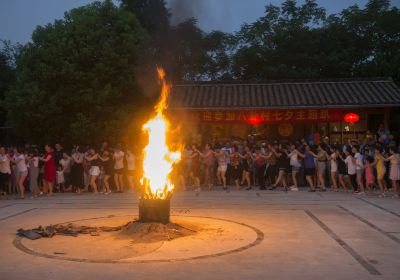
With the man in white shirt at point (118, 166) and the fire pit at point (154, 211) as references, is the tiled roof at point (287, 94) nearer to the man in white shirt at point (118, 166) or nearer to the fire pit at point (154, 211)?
the man in white shirt at point (118, 166)

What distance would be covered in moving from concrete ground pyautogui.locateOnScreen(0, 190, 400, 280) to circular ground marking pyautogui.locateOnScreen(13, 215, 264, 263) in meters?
0.10

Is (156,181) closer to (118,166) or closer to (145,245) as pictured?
(145,245)

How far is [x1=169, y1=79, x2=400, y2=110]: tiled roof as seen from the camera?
72.0ft

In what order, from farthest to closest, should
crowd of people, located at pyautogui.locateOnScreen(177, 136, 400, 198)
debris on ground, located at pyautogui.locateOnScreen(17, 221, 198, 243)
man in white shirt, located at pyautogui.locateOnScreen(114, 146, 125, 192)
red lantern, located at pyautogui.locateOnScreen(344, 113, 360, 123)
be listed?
red lantern, located at pyautogui.locateOnScreen(344, 113, 360, 123) < man in white shirt, located at pyautogui.locateOnScreen(114, 146, 125, 192) < crowd of people, located at pyautogui.locateOnScreen(177, 136, 400, 198) < debris on ground, located at pyautogui.locateOnScreen(17, 221, 198, 243)

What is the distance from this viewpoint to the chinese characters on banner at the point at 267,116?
22125mm

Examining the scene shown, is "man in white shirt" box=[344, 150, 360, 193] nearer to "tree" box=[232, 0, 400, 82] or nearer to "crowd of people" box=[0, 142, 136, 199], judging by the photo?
"crowd of people" box=[0, 142, 136, 199]

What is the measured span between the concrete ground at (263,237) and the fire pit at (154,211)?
158 cm

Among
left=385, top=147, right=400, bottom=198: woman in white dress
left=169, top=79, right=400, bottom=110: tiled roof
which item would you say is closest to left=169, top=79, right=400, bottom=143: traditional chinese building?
left=169, top=79, right=400, bottom=110: tiled roof

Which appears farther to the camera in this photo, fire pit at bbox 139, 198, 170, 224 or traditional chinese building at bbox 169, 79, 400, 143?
traditional chinese building at bbox 169, 79, 400, 143

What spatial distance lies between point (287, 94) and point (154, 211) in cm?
1464

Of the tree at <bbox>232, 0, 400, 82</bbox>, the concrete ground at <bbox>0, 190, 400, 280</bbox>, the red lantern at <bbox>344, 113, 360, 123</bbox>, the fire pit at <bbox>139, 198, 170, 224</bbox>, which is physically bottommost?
the concrete ground at <bbox>0, 190, 400, 280</bbox>

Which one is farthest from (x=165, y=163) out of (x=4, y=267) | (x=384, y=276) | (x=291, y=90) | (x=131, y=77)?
(x=291, y=90)

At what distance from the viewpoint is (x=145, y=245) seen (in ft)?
29.7

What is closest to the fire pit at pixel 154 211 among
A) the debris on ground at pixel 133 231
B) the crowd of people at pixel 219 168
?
the debris on ground at pixel 133 231
